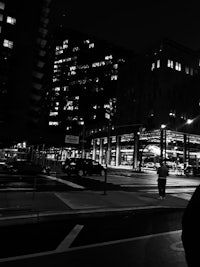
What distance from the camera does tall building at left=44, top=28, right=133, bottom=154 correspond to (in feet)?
475

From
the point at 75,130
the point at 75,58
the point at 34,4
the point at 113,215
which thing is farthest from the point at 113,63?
the point at 113,215

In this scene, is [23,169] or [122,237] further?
[23,169]

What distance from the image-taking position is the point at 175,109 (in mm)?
63719

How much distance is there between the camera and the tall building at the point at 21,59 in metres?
64.8

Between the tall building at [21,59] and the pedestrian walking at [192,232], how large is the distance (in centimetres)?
6071

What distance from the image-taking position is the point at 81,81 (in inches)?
6019

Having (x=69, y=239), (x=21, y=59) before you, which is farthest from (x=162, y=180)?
(x=21, y=59)

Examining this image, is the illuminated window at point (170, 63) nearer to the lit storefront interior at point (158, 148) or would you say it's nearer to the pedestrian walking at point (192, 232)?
the lit storefront interior at point (158, 148)

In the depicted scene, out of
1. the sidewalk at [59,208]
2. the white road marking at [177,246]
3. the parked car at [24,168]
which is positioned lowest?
the white road marking at [177,246]

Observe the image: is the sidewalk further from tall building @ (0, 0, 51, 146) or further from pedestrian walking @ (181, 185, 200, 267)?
tall building @ (0, 0, 51, 146)

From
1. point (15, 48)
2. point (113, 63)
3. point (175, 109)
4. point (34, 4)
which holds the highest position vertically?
point (113, 63)

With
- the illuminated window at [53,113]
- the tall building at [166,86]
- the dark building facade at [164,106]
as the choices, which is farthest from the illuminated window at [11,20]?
the illuminated window at [53,113]

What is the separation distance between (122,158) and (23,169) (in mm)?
45570

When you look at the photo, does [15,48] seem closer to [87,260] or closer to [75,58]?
[87,260]
